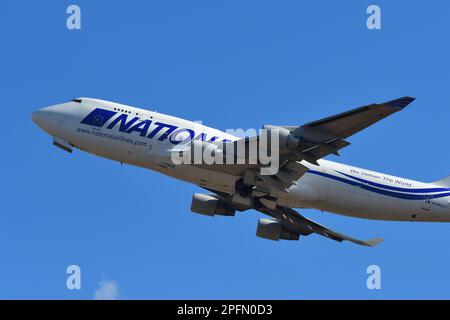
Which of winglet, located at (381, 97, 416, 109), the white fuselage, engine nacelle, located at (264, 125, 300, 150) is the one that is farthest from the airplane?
winglet, located at (381, 97, 416, 109)

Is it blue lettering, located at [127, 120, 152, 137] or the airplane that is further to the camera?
blue lettering, located at [127, 120, 152, 137]

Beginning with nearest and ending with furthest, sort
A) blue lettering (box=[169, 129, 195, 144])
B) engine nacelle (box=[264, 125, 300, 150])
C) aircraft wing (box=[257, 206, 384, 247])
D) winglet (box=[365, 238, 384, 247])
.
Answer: engine nacelle (box=[264, 125, 300, 150]) < blue lettering (box=[169, 129, 195, 144]) < winglet (box=[365, 238, 384, 247]) < aircraft wing (box=[257, 206, 384, 247])

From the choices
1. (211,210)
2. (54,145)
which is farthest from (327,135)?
(54,145)

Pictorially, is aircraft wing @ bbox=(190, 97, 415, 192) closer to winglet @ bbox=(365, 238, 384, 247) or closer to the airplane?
the airplane

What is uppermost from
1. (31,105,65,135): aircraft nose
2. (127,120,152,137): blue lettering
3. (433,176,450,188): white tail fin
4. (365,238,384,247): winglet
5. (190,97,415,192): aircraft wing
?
(31,105,65,135): aircraft nose

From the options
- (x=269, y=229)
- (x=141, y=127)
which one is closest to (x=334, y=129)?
(x=141, y=127)

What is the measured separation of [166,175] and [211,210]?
6.31 meters

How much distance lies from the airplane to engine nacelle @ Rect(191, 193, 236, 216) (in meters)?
3.17

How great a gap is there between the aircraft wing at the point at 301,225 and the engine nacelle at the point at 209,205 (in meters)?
2.70

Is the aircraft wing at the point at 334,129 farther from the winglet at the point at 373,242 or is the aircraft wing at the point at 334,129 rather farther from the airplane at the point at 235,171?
the winglet at the point at 373,242

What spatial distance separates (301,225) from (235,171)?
954cm

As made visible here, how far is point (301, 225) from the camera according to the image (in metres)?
60.3

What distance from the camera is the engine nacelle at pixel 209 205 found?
5894 centimetres

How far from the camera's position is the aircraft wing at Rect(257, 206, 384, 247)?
59156 mm
